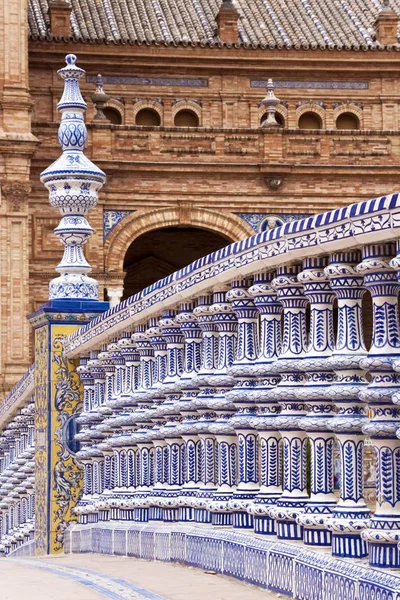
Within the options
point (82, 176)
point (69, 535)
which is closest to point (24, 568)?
point (69, 535)

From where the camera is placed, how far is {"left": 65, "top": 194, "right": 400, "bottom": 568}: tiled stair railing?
15.5 feet

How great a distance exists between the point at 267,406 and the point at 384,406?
117 cm

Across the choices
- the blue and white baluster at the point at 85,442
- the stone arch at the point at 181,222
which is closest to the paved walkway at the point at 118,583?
the blue and white baluster at the point at 85,442

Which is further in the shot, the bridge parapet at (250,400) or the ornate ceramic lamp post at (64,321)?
the ornate ceramic lamp post at (64,321)

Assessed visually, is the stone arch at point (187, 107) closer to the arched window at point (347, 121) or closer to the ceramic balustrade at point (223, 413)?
the arched window at point (347, 121)

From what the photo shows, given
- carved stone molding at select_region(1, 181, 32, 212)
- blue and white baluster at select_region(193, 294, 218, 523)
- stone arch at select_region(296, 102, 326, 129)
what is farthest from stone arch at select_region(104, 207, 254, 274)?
blue and white baluster at select_region(193, 294, 218, 523)

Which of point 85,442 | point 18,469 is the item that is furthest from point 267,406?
point 18,469

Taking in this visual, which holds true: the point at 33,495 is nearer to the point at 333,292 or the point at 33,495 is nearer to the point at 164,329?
the point at 164,329

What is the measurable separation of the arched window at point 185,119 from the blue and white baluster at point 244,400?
27.0 m

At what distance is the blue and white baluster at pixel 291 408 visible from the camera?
546 centimetres

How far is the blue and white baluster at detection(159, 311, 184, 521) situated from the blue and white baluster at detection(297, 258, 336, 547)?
6.13ft

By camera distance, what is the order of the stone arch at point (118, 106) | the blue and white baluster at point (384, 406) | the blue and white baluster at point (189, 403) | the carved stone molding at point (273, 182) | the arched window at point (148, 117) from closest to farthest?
the blue and white baluster at point (384, 406)
the blue and white baluster at point (189, 403)
the carved stone molding at point (273, 182)
the stone arch at point (118, 106)
the arched window at point (148, 117)

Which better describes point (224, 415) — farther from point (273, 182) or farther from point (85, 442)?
point (273, 182)

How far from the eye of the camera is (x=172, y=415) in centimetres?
712
